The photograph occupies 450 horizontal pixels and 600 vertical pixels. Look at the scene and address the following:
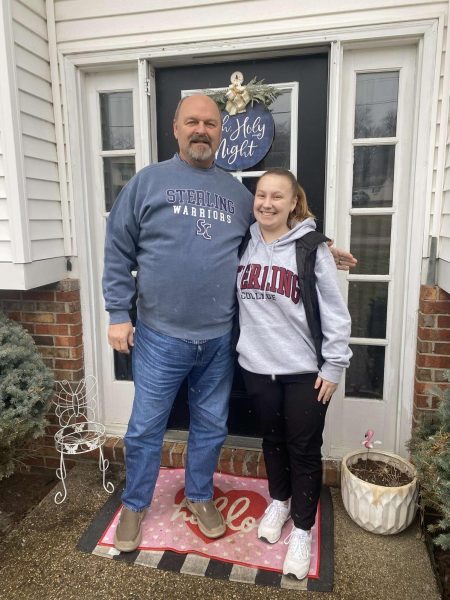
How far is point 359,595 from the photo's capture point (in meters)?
1.80

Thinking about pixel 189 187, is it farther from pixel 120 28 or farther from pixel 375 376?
pixel 375 376

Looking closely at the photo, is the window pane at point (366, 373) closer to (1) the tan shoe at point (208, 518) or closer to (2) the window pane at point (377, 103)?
(1) the tan shoe at point (208, 518)

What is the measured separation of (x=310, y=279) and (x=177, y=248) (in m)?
0.53

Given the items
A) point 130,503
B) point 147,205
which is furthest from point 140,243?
point 130,503

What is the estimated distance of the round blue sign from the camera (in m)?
2.36

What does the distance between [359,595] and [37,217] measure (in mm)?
2212

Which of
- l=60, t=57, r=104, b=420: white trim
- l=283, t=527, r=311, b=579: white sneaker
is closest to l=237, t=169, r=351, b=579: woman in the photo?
l=283, t=527, r=311, b=579: white sneaker

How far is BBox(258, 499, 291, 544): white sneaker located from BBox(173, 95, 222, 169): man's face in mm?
1540

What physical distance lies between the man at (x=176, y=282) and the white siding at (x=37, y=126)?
70 centimetres

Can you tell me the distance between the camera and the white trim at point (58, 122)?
238 centimetres

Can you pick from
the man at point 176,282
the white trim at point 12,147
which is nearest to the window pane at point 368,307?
the man at point 176,282

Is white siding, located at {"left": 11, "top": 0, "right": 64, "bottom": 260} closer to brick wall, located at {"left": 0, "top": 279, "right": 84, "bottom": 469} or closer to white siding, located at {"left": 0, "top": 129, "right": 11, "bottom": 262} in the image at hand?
white siding, located at {"left": 0, "top": 129, "right": 11, "bottom": 262}

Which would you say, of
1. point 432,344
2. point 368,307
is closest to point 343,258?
point 368,307

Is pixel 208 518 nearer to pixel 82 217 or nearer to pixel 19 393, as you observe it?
pixel 19 393
